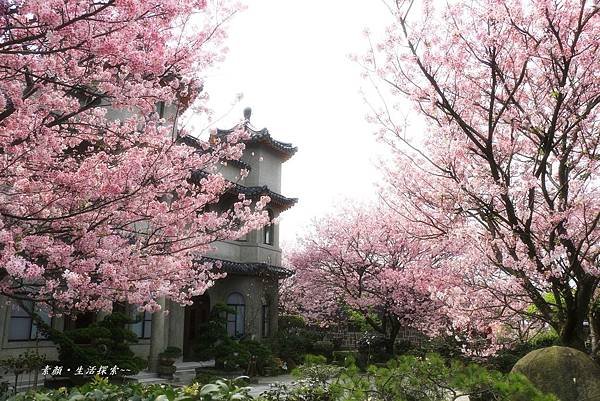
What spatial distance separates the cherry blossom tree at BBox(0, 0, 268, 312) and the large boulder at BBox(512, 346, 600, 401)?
5.54 m

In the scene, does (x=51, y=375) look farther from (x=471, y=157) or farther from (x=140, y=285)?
(x=471, y=157)

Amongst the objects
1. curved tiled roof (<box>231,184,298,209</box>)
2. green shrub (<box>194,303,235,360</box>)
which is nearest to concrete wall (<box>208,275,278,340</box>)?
curved tiled roof (<box>231,184,298,209</box>)

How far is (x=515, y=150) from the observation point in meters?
7.63

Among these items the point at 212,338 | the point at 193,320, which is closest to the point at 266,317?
the point at 193,320

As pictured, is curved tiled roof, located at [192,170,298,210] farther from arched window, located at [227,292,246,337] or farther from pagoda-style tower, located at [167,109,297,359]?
arched window, located at [227,292,246,337]

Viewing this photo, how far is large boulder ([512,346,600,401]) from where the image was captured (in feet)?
20.6

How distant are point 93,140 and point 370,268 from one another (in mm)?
14560

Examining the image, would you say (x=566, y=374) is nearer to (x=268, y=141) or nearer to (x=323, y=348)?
(x=323, y=348)

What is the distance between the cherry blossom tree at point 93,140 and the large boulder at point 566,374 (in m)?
5.54

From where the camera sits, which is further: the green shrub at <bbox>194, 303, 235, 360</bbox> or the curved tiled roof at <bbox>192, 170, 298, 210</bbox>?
the curved tiled roof at <bbox>192, 170, 298, 210</bbox>

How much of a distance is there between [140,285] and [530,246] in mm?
5573

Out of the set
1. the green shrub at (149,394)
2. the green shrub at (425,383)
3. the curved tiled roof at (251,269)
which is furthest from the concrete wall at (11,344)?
the green shrub at (425,383)

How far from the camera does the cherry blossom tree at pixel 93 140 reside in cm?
471

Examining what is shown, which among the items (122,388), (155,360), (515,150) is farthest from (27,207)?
(155,360)
